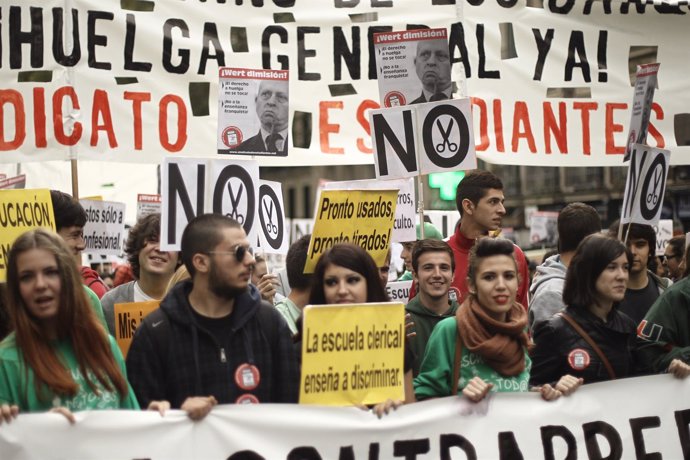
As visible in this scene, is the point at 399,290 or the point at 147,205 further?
the point at 147,205

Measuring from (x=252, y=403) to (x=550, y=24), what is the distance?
5.36 m

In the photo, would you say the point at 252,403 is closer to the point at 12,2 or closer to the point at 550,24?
the point at 12,2

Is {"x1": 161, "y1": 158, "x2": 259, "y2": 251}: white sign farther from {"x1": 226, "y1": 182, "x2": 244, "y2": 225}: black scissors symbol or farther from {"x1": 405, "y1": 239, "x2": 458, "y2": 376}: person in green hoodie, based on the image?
{"x1": 405, "y1": 239, "x2": 458, "y2": 376}: person in green hoodie

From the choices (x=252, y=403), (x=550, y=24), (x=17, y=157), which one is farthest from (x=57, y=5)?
(x=252, y=403)

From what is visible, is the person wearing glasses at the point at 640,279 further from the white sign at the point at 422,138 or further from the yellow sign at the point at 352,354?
the yellow sign at the point at 352,354

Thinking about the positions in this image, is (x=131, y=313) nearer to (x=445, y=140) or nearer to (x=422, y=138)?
(x=422, y=138)

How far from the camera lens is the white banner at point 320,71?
828cm

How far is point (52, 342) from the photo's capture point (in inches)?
177

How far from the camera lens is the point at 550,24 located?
9.24 meters

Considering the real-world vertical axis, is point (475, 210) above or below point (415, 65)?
below

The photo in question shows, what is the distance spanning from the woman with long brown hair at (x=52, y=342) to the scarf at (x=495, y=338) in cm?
151

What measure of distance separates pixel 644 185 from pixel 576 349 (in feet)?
7.85

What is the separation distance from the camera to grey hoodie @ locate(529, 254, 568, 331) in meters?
6.53

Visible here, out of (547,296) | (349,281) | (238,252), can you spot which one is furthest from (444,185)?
(238,252)
